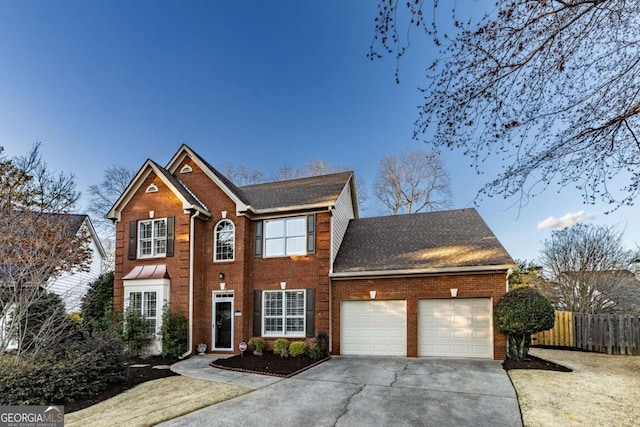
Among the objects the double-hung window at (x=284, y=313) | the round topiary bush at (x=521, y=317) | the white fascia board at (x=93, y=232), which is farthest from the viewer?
the white fascia board at (x=93, y=232)

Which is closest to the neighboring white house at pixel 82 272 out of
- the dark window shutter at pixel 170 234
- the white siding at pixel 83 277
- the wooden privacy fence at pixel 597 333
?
the white siding at pixel 83 277

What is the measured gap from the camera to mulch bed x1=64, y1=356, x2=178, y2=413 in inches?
297

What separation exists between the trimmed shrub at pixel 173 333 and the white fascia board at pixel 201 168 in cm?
456

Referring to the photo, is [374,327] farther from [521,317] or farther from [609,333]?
[609,333]

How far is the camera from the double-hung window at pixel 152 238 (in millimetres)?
14047

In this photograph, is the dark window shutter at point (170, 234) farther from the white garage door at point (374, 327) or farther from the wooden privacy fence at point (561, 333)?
the wooden privacy fence at point (561, 333)

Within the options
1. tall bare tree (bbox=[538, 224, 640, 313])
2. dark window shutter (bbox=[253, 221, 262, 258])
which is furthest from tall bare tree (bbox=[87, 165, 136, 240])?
tall bare tree (bbox=[538, 224, 640, 313])

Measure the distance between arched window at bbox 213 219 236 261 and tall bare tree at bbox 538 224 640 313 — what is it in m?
16.2

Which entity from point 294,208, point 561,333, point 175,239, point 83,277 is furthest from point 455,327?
point 83,277

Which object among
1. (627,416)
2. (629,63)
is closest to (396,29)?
(629,63)

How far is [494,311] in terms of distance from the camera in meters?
11.2

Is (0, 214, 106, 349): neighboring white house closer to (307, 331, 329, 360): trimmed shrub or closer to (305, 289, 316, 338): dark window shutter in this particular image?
(305, 289, 316, 338): dark window shutter

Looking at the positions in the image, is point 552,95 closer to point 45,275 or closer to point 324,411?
point 324,411

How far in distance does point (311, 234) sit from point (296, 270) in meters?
1.50
